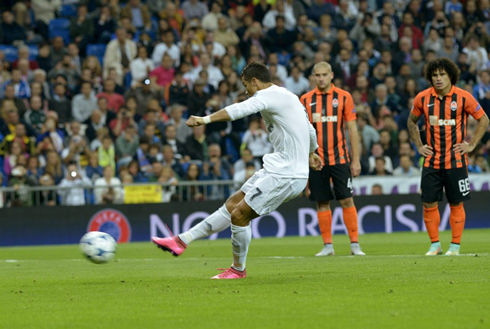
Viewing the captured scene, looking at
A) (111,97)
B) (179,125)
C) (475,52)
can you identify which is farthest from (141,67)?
(475,52)

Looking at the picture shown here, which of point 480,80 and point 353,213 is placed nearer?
point 353,213

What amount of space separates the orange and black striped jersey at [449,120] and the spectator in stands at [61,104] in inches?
445

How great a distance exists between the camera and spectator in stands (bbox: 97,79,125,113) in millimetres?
20672

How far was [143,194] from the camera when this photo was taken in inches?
722

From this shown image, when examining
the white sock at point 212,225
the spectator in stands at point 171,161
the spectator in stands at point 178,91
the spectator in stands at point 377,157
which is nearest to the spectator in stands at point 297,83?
the spectator in stands at point 178,91

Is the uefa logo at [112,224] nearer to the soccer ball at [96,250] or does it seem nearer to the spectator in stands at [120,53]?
the spectator in stands at [120,53]

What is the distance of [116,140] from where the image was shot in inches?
778

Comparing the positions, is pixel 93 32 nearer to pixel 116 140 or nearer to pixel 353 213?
pixel 116 140

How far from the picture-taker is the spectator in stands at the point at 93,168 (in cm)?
1878

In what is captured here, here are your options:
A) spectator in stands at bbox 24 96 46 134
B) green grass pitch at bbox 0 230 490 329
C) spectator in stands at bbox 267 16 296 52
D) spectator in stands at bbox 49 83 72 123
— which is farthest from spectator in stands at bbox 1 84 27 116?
green grass pitch at bbox 0 230 490 329

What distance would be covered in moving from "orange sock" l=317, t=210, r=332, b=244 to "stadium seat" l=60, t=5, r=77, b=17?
14.1 meters

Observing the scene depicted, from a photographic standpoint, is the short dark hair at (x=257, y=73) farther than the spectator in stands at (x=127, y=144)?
No

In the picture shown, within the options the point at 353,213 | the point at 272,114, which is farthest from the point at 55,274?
the point at 353,213

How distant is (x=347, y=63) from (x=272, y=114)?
14.2m
